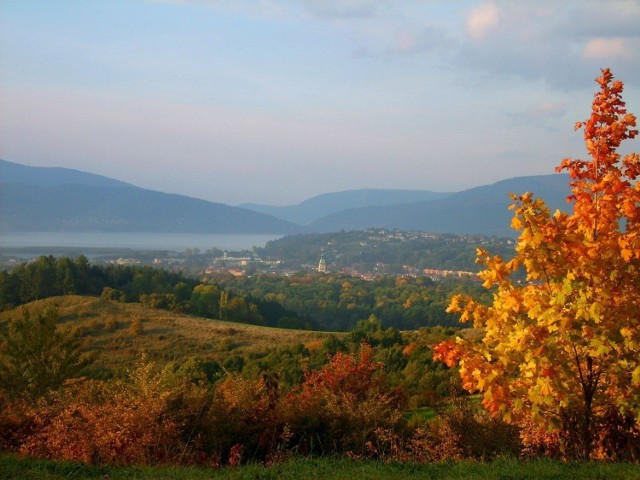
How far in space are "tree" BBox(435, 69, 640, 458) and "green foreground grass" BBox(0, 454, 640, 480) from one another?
48cm

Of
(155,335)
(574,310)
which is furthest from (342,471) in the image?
(155,335)

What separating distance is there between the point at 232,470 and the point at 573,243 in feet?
13.6

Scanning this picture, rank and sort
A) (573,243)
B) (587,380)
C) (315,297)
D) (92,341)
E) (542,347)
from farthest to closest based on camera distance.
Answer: (315,297), (92,341), (587,380), (573,243), (542,347)

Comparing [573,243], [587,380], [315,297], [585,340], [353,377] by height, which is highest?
[573,243]

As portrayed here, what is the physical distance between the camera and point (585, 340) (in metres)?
5.98

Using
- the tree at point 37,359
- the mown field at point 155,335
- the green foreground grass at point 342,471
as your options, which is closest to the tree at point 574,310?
the green foreground grass at point 342,471

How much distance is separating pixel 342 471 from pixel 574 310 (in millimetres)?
2758

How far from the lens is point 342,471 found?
6.09 metres

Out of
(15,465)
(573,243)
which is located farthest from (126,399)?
(573,243)

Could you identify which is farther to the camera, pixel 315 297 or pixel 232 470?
pixel 315 297

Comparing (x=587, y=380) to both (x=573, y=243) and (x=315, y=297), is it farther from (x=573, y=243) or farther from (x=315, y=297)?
(x=315, y=297)

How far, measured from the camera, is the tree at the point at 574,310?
18.8 ft

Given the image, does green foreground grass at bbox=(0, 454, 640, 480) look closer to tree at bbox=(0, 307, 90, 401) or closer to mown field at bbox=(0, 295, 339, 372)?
tree at bbox=(0, 307, 90, 401)

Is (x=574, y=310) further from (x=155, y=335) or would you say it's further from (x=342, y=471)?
(x=155, y=335)
